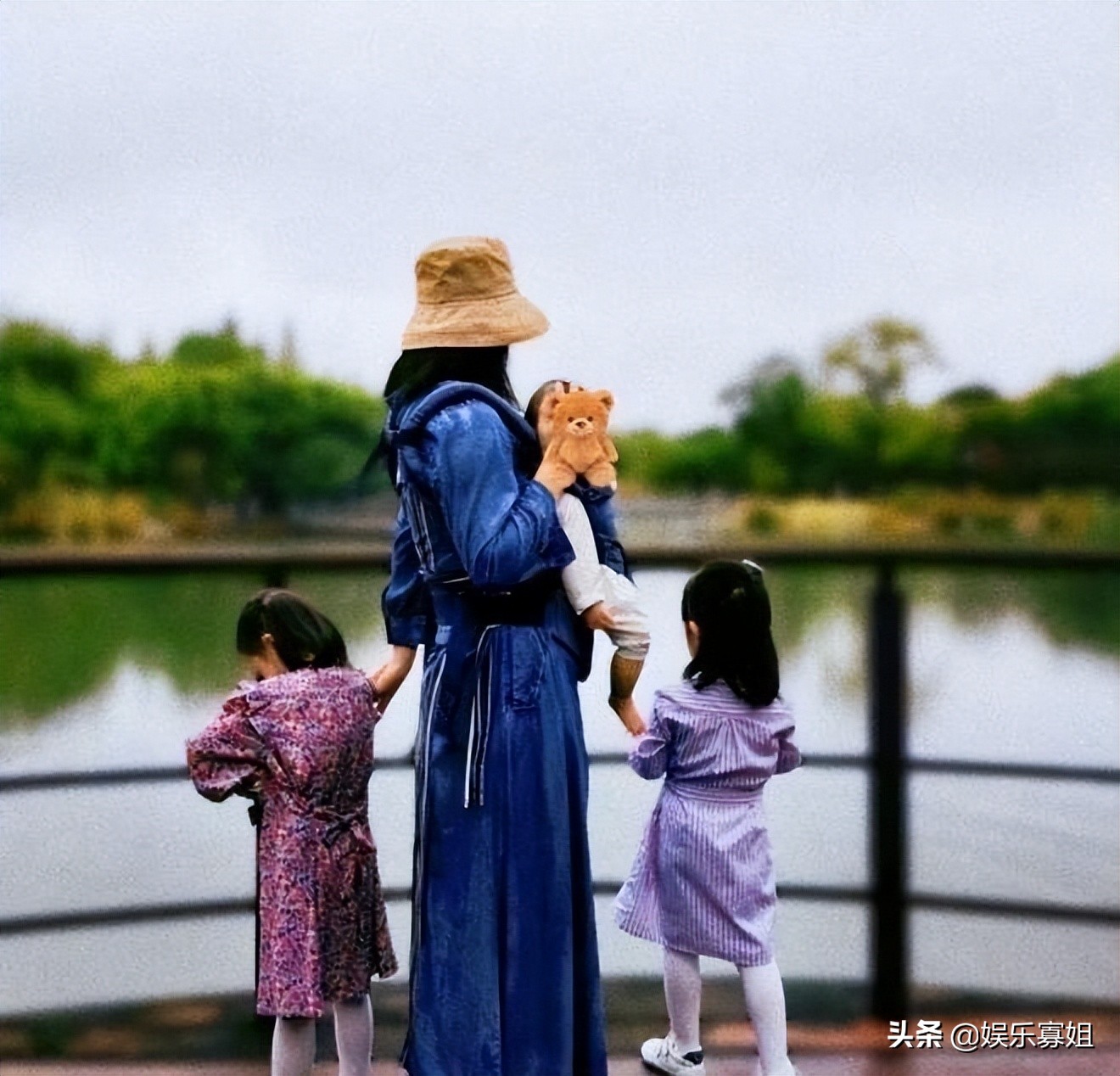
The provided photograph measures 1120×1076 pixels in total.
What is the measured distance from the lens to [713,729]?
182 centimetres

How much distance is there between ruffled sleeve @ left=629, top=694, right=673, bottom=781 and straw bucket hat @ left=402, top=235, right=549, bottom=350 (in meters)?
0.57

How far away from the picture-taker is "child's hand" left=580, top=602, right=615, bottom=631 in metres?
1.62

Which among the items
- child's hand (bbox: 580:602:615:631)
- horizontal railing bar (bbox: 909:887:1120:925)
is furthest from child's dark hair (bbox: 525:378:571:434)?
horizontal railing bar (bbox: 909:887:1120:925)

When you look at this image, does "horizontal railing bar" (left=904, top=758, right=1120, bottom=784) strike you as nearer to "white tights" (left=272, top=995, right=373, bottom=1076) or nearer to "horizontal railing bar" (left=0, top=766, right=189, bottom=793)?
"white tights" (left=272, top=995, right=373, bottom=1076)

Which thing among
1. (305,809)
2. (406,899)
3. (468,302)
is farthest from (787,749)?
(406,899)

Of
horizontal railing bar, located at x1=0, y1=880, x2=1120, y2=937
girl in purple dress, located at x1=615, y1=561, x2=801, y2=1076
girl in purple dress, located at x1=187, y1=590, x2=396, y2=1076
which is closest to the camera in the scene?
girl in purple dress, located at x1=187, y1=590, x2=396, y2=1076

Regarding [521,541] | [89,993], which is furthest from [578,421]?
[89,993]

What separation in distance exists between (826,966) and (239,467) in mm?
1503

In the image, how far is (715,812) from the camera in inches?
72.8

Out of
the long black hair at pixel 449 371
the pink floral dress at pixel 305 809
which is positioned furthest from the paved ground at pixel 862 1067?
the long black hair at pixel 449 371

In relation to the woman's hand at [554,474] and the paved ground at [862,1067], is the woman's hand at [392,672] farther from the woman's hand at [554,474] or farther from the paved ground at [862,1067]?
the paved ground at [862,1067]

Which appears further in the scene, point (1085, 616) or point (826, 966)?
point (1085, 616)

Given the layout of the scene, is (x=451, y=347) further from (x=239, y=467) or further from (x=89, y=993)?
(x=89, y=993)

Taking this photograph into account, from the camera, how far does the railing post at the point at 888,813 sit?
2303 millimetres
